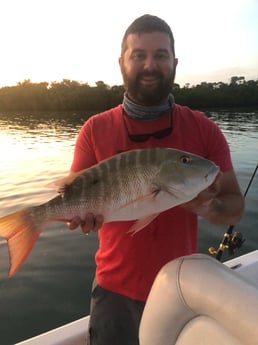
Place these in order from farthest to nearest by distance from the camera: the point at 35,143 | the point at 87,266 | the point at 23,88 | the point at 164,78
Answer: the point at 23,88 → the point at 35,143 → the point at 87,266 → the point at 164,78

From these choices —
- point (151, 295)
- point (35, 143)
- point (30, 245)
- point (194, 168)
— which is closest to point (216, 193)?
A: point (194, 168)

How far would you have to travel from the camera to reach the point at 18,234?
7.68 ft

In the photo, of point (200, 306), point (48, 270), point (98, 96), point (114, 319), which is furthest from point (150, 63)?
point (98, 96)

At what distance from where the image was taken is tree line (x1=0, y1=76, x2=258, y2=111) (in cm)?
6247

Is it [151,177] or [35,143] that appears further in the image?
[35,143]

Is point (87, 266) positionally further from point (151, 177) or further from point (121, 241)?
point (151, 177)

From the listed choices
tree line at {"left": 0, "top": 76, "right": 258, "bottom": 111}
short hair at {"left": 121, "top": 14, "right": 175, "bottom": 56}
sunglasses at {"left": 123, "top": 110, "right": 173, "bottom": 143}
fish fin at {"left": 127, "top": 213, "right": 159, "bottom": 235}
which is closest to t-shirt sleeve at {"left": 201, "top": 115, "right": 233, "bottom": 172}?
sunglasses at {"left": 123, "top": 110, "right": 173, "bottom": 143}

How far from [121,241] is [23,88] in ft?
224

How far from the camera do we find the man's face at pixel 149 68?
2715mm

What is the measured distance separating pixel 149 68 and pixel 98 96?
208 ft

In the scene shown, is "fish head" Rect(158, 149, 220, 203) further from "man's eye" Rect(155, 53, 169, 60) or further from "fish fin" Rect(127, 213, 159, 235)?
"man's eye" Rect(155, 53, 169, 60)

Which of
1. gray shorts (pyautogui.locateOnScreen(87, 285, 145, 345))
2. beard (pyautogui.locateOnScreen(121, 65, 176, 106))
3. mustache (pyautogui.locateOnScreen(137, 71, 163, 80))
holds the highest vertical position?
mustache (pyautogui.locateOnScreen(137, 71, 163, 80))

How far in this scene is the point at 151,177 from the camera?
2250 mm

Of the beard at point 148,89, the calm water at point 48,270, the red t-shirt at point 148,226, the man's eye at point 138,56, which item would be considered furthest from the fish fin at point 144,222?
the calm water at point 48,270
